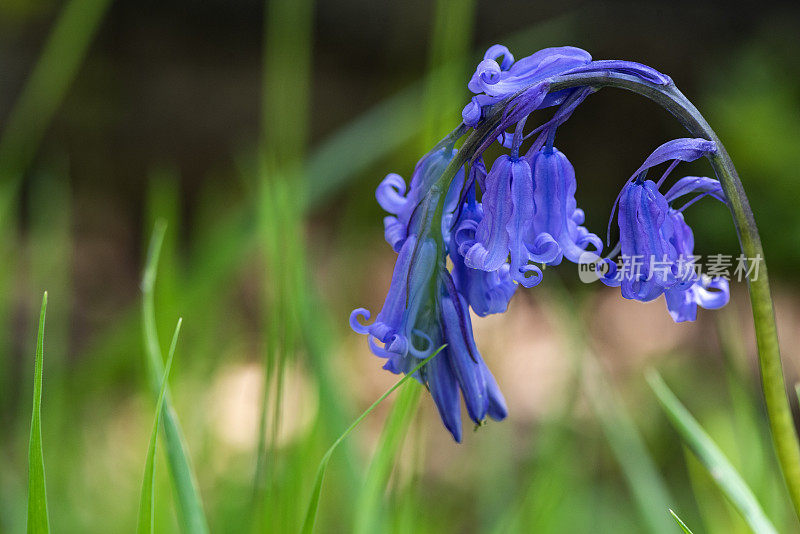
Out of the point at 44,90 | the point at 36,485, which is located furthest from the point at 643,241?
the point at 44,90

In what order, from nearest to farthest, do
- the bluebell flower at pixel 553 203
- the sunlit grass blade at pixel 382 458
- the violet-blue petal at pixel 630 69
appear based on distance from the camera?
the violet-blue petal at pixel 630 69, the bluebell flower at pixel 553 203, the sunlit grass blade at pixel 382 458

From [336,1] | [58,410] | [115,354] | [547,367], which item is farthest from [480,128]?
[336,1]

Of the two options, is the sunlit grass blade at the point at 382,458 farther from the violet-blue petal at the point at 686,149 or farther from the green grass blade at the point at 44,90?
the green grass blade at the point at 44,90

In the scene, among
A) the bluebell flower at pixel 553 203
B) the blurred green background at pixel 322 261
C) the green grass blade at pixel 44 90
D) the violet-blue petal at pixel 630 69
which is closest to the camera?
the violet-blue petal at pixel 630 69

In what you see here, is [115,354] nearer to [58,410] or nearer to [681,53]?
[58,410]

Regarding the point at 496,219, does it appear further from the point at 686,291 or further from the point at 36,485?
the point at 36,485

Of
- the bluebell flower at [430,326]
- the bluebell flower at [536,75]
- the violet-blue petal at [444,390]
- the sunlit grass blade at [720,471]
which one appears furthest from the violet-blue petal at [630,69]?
the sunlit grass blade at [720,471]

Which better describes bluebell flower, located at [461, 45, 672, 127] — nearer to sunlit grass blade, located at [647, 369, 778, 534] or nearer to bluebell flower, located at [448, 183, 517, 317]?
bluebell flower, located at [448, 183, 517, 317]

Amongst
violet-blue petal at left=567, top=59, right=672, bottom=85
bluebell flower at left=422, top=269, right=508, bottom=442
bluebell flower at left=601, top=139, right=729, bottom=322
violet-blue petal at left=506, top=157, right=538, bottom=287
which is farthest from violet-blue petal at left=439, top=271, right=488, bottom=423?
violet-blue petal at left=567, top=59, right=672, bottom=85

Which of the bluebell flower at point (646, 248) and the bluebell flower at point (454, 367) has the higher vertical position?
the bluebell flower at point (646, 248)
